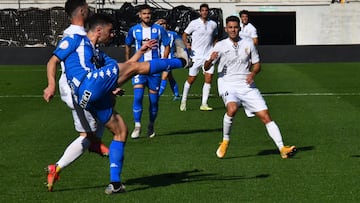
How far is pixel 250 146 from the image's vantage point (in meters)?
12.7

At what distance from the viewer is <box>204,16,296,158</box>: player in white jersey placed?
1181cm

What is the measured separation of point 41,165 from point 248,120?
588 centimetres

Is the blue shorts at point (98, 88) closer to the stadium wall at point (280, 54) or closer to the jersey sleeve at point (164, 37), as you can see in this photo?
the jersey sleeve at point (164, 37)

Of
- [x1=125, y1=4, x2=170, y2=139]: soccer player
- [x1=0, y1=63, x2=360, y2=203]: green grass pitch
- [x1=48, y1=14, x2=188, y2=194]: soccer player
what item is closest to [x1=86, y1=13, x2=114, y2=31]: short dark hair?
[x1=48, y1=14, x2=188, y2=194]: soccer player

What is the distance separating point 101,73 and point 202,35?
1137 cm

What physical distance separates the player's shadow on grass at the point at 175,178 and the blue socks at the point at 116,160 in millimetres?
545

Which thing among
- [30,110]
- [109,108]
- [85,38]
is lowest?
[30,110]

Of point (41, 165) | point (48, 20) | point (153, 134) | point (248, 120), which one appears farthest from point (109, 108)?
point (48, 20)

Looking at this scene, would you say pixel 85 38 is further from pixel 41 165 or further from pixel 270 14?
pixel 270 14

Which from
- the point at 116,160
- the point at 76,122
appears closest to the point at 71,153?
the point at 76,122

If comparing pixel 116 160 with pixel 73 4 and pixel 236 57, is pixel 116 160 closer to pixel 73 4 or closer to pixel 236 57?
pixel 73 4

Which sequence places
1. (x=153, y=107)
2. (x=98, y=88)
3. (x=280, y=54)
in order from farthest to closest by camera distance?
(x=280, y=54), (x=153, y=107), (x=98, y=88)

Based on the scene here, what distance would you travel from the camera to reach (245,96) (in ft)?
39.0

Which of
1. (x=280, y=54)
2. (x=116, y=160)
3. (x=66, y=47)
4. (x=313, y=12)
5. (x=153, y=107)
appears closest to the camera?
(x=66, y=47)
